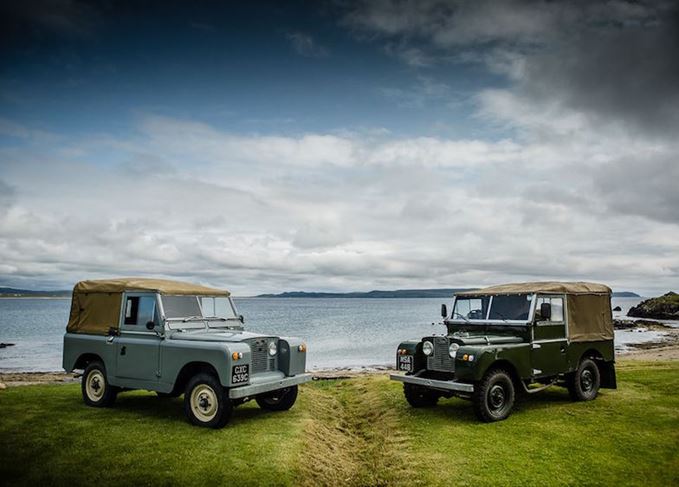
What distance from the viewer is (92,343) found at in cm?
1123

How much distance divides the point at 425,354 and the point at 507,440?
2.82 m

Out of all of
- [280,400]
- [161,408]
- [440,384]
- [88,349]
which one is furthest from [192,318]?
[440,384]

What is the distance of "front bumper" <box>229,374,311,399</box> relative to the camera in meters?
9.05

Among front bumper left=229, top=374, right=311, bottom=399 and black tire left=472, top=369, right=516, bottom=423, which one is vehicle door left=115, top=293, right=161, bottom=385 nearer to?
front bumper left=229, top=374, right=311, bottom=399

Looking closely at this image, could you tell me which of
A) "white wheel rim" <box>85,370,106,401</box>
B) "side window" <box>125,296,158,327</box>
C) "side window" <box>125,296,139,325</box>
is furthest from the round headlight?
"white wheel rim" <box>85,370,106,401</box>

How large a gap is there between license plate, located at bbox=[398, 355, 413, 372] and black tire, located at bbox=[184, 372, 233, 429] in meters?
4.15

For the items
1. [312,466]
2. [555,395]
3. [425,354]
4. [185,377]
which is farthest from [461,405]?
[185,377]

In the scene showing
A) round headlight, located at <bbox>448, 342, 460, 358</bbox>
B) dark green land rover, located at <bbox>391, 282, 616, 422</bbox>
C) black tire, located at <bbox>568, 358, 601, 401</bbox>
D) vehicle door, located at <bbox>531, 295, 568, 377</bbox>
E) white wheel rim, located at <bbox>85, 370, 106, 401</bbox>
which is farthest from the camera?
black tire, located at <bbox>568, 358, 601, 401</bbox>

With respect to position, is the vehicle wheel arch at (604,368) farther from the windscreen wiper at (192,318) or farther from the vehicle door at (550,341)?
the windscreen wiper at (192,318)

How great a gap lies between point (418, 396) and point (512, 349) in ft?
8.96

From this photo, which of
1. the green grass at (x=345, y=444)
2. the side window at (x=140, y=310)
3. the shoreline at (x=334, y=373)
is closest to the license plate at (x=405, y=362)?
the green grass at (x=345, y=444)

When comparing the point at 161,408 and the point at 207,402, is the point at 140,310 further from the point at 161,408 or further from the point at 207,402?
the point at 207,402

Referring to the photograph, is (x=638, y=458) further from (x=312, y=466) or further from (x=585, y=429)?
(x=312, y=466)

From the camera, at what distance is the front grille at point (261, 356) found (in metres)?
9.95
